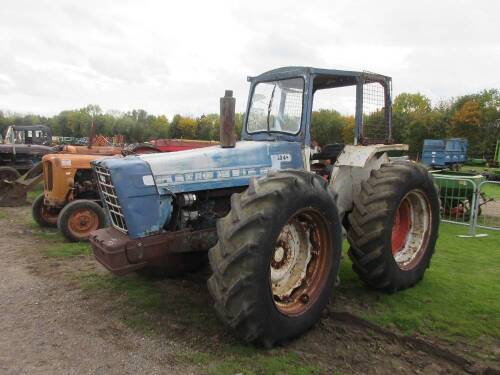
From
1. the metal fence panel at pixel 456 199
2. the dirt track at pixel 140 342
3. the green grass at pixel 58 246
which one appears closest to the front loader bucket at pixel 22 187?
the green grass at pixel 58 246

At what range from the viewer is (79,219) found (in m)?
7.44

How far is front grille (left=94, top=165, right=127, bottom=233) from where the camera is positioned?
3988 millimetres

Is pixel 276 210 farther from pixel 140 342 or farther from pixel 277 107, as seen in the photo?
pixel 277 107

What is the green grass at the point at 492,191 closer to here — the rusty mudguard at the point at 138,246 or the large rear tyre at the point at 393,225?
the large rear tyre at the point at 393,225

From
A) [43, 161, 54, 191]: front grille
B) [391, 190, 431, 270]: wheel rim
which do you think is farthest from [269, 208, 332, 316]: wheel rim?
[43, 161, 54, 191]: front grille

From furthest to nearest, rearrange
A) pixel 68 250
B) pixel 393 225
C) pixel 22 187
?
pixel 22 187 < pixel 68 250 < pixel 393 225

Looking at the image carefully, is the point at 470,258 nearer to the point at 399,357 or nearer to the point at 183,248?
the point at 399,357

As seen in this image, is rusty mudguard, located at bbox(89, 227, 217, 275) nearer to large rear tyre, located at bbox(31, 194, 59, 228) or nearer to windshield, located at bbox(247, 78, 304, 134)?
windshield, located at bbox(247, 78, 304, 134)

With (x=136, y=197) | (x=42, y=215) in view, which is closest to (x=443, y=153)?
(x=42, y=215)

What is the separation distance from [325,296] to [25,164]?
537 inches

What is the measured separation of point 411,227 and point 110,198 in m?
3.40

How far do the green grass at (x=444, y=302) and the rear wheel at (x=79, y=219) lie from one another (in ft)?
14.3

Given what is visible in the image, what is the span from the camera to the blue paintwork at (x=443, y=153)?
2586 cm

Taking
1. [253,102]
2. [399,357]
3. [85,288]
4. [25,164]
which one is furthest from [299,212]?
[25,164]
